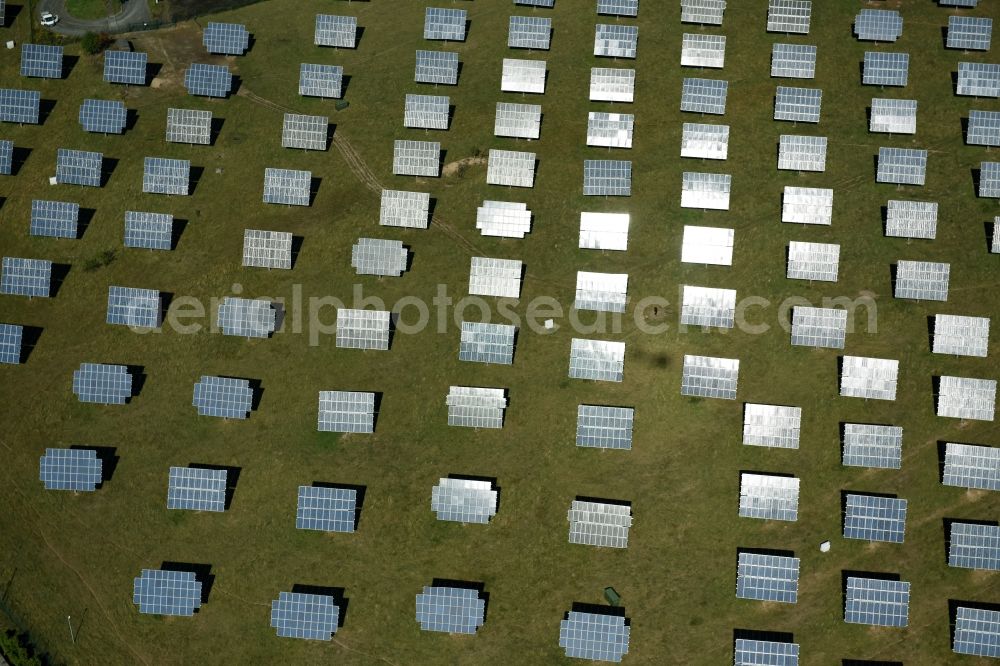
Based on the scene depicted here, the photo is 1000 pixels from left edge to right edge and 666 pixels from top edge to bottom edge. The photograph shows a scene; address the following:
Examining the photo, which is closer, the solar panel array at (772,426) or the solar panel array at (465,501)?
the solar panel array at (772,426)

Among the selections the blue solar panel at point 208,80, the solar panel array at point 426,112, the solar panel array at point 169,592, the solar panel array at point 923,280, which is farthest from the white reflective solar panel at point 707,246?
the solar panel array at point 169,592

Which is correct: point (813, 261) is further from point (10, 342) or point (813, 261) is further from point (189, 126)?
point (10, 342)

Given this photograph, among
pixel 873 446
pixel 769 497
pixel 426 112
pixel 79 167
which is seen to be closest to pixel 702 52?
pixel 426 112

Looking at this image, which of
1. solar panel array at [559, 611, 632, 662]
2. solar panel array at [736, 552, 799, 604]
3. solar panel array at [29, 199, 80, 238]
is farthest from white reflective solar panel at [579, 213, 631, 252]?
solar panel array at [29, 199, 80, 238]

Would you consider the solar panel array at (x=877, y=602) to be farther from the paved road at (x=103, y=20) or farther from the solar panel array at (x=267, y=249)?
the paved road at (x=103, y=20)

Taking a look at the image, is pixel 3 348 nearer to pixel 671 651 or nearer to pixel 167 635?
pixel 167 635

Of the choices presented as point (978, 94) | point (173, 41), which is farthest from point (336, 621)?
point (978, 94)
